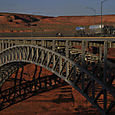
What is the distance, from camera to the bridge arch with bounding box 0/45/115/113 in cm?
1888

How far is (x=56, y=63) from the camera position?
22906 millimetres

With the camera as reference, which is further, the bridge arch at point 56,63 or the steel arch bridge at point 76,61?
the bridge arch at point 56,63

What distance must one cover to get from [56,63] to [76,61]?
2.16m

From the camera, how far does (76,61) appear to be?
23531mm

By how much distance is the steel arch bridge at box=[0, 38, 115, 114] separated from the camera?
16295 mm

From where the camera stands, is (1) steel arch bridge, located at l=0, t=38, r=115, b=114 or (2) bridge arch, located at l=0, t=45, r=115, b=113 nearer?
(1) steel arch bridge, located at l=0, t=38, r=115, b=114

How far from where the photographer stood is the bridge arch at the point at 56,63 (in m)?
18.9

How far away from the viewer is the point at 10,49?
105 ft

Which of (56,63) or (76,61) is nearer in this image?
(56,63)

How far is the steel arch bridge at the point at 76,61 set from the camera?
16.3m

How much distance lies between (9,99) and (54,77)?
Result: 31.7 feet

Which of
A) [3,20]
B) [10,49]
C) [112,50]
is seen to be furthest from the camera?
[3,20]

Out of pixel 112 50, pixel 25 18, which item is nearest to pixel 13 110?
pixel 112 50

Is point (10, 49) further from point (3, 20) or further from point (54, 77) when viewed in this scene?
point (3, 20)
